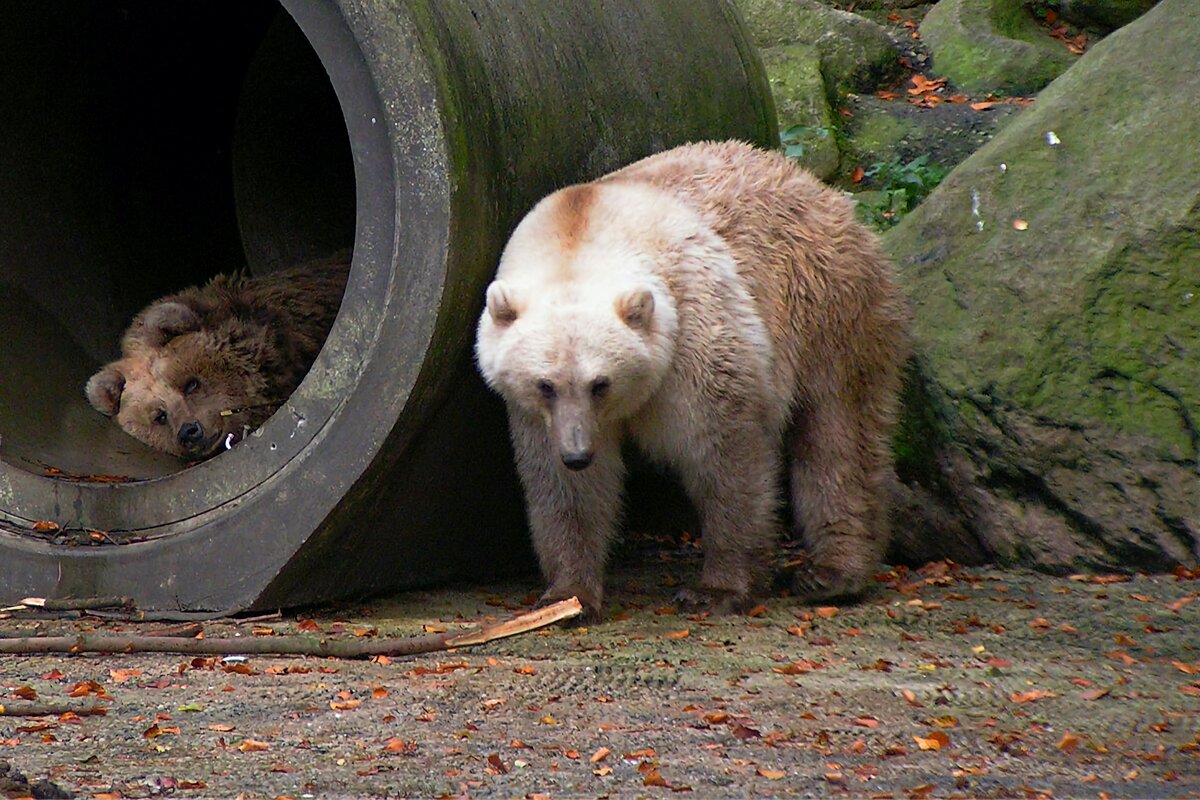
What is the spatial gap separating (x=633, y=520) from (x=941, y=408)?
151cm

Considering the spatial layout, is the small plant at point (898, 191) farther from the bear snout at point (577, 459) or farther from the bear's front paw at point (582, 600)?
the bear snout at point (577, 459)

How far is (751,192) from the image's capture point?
5.41 metres

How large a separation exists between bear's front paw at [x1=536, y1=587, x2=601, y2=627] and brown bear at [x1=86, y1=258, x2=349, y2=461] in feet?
5.84

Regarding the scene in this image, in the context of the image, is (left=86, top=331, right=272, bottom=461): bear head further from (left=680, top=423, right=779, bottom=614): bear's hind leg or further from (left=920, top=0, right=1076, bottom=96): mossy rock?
(left=920, top=0, right=1076, bottom=96): mossy rock

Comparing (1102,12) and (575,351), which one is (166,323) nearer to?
(575,351)

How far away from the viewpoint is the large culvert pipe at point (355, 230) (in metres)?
4.76

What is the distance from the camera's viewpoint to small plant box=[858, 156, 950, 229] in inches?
338

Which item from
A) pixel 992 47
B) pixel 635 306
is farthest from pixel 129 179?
pixel 992 47

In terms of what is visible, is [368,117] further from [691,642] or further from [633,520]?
[633,520]

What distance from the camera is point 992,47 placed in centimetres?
1100

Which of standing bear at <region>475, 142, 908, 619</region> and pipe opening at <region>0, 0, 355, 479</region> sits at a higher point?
pipe opening at <region>0, 0, 355, 479</region>

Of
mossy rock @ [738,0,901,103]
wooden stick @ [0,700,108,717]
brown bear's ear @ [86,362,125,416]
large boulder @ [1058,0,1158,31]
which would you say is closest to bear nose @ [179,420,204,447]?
brown bear's ear @ [86,362,125,416]

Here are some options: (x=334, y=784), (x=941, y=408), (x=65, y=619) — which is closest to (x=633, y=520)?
(x=941, y=408)

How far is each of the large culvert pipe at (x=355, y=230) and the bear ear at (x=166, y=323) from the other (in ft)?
1.43
